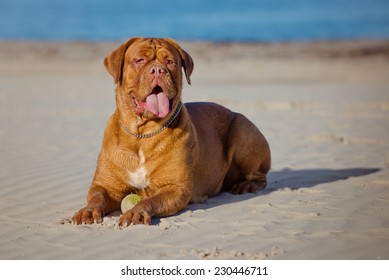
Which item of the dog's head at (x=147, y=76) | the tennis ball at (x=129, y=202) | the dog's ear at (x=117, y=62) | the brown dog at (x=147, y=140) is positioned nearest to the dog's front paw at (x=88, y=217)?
the brown dog at (x=147, y=140)

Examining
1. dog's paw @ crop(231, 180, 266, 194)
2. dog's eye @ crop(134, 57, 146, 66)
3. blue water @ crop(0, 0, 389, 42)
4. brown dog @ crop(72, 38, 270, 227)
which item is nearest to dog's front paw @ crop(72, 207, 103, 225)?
brown dog @ crop(72, 38, 270, 227)

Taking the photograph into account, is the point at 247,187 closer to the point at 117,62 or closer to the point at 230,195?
the point at 230,195

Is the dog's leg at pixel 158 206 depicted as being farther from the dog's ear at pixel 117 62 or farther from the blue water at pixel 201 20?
the blue water at pixel 201 20

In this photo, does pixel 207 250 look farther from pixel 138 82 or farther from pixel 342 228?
pixel 138 82

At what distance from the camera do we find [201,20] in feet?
226

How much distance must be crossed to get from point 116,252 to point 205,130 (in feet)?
7.90

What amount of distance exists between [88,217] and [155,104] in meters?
1.13

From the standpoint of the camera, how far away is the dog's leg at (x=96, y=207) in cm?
548

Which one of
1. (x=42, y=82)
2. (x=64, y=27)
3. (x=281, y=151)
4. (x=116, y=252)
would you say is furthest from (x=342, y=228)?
(x=64, y=27)

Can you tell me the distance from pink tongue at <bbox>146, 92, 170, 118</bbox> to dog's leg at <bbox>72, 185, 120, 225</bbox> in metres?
0.86

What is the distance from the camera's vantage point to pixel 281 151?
9586 millimetres

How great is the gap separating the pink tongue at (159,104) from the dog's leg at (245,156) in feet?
5.07

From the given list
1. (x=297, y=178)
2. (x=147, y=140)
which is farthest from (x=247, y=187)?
(x=147, y=140)

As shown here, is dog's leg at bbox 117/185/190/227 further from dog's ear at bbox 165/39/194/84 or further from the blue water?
the blue water
